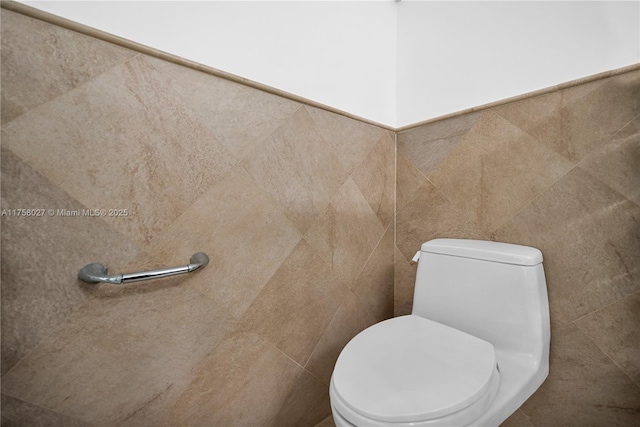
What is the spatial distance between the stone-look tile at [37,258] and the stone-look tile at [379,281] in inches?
36.5

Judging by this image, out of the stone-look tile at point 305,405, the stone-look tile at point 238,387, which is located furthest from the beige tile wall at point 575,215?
the stone-look tile at point 238,387

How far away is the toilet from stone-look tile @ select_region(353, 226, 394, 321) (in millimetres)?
254

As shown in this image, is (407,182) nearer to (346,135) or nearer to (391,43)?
(346,135)

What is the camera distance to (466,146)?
1068 mm

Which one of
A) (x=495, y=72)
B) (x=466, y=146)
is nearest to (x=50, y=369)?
(x=466, y=146)

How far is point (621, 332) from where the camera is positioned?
78 centimetres

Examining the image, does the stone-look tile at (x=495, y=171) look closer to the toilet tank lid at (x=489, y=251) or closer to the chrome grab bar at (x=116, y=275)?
the toilet tank lid at (x=489, y=251)

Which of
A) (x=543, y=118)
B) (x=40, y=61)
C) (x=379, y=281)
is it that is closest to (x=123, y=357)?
(x=40, y=61)

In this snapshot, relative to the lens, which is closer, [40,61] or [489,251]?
[40,61]

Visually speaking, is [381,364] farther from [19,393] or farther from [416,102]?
[416,102]

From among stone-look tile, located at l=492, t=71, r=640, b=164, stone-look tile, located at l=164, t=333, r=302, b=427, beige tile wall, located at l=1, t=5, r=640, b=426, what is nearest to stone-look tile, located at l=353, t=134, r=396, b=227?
beige tile wall, located at l=1, t=5, r=640, b=426

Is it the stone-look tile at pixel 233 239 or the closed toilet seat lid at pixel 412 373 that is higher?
the stone-look tile at pixel 233 239

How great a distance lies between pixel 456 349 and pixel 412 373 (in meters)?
0.17

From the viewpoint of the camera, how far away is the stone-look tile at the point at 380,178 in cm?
118
